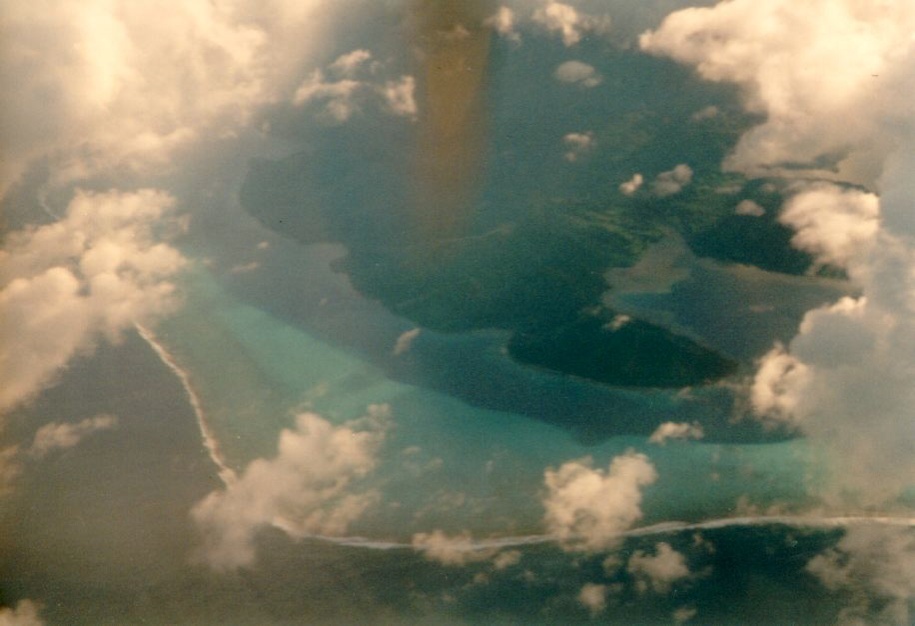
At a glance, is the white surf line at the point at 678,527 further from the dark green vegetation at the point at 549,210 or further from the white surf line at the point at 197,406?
the dark green vegetation at the point at 549,210

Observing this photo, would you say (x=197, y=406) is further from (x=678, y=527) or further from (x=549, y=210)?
(x=549, y=210)

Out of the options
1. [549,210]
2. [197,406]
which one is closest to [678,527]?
[197,406]

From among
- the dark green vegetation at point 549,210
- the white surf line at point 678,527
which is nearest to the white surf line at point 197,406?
the white surf line at point 678,527

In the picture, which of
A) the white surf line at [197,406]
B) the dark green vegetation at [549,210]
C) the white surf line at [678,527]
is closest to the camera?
the white surf line at [678,527]

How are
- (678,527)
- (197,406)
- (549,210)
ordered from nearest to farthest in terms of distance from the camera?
(678,527), (197,406), (549,210)

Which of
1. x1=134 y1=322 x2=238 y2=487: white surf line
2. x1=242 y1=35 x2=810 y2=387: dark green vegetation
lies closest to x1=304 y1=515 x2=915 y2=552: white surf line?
x1=134 y1=322 x2=238 y2=487: white surf line

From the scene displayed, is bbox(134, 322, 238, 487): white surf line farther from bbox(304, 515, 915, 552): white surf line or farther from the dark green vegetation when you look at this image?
the dark green vegetation

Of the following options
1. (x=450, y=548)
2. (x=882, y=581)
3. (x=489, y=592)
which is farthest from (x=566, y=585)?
(x=882, y=581)
